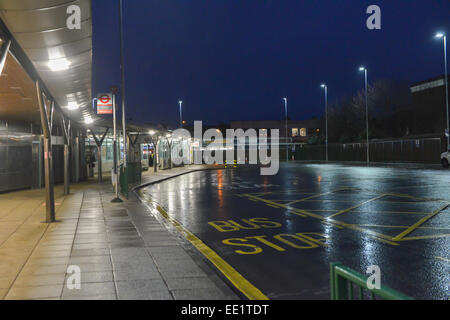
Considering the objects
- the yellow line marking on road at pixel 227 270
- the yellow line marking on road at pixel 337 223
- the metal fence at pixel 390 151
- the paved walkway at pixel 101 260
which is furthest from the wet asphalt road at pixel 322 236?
the metal fence at pixel 390 151

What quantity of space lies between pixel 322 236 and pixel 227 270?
129 inches

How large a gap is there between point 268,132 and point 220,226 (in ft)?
281

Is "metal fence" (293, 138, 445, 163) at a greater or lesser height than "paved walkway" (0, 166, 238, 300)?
greater

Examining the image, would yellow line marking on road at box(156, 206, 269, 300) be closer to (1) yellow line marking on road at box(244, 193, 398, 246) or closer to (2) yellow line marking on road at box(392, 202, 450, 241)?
(1) yellow line marking on road at box(244, 193, 398, 246)

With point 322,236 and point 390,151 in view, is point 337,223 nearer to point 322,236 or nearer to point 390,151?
point 322,236

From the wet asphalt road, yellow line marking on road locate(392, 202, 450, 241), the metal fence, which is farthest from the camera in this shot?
Result: the metal fence

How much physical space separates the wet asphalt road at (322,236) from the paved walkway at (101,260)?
2.64 feet

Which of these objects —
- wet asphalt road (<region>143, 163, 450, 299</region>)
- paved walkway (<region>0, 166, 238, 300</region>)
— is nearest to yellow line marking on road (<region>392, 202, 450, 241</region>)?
wet asphalt road (<region>143, 163, 450, 299</region>)

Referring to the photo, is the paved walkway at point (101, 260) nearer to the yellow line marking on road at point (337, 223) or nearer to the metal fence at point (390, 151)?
the yellow line marking on road at point (337, 223)

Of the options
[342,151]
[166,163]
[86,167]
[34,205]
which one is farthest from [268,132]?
[34,205]

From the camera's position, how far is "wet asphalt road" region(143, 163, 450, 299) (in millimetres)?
6066

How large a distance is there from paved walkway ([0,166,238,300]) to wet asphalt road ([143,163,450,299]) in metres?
0.80
